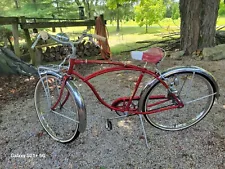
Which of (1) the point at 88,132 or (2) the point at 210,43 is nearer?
(1) the point at 88,132

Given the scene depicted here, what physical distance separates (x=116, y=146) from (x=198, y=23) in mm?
3794

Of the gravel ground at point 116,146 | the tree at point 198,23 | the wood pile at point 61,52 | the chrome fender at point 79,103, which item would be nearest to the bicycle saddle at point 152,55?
the chrome fender at point 79,103

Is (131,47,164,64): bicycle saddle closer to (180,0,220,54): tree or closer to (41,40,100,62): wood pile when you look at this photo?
(41,40,100,62): wood pile

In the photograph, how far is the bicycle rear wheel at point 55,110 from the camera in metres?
2.00

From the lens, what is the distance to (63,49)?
5.21 metres

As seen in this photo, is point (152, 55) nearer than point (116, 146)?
Yes

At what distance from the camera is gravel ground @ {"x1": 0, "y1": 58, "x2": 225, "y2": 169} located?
1.81m

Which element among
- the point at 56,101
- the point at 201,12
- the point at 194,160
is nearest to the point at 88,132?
the point at 56,101

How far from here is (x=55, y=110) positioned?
2.19 m

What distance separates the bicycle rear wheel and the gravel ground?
0.10 m

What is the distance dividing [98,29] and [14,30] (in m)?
1.77

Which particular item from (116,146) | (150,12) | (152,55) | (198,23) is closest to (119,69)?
(152,55)

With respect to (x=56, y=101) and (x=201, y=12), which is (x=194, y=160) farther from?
(x=201, y=12)

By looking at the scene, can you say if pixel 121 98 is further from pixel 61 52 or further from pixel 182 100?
pixel 61 52
